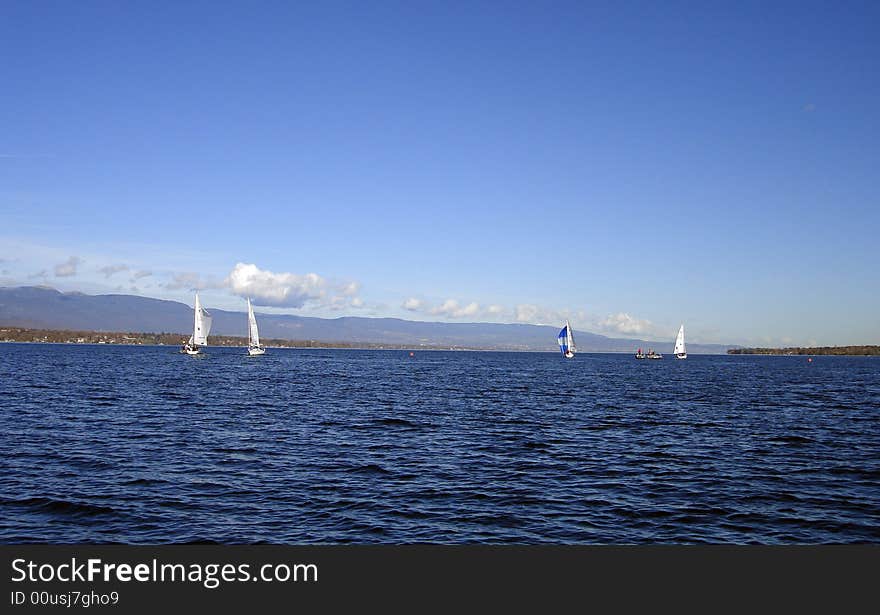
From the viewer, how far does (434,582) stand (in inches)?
515

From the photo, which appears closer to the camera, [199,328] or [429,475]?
[429,475]

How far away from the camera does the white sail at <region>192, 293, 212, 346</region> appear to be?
171m

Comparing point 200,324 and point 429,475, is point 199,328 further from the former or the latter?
point 429,475

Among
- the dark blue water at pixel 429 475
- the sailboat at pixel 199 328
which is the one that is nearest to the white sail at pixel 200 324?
the sailboat at pixel 199 328

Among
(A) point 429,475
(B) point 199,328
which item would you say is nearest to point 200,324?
(B) point 199,328

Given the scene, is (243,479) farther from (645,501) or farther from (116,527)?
(645,501)

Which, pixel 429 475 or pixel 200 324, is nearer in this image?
pixel 429 475

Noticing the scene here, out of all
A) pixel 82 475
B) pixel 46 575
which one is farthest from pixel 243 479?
pixel 46 575

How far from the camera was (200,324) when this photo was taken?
17662 cm

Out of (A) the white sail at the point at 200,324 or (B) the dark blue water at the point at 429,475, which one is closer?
(B) the dark blue water at the point at 429,475

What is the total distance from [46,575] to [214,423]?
106 feet

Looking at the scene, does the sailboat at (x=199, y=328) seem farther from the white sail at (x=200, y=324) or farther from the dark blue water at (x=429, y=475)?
the dark blue water at (x=429, y=475)

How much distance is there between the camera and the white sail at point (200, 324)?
6742 inches

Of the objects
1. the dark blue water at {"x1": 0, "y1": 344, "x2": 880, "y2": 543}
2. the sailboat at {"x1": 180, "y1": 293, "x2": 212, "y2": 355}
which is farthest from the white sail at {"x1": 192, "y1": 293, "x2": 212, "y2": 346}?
the dark blue water at {"x1": 0, "y1": 344, "x2": 880, "y2": 543}
